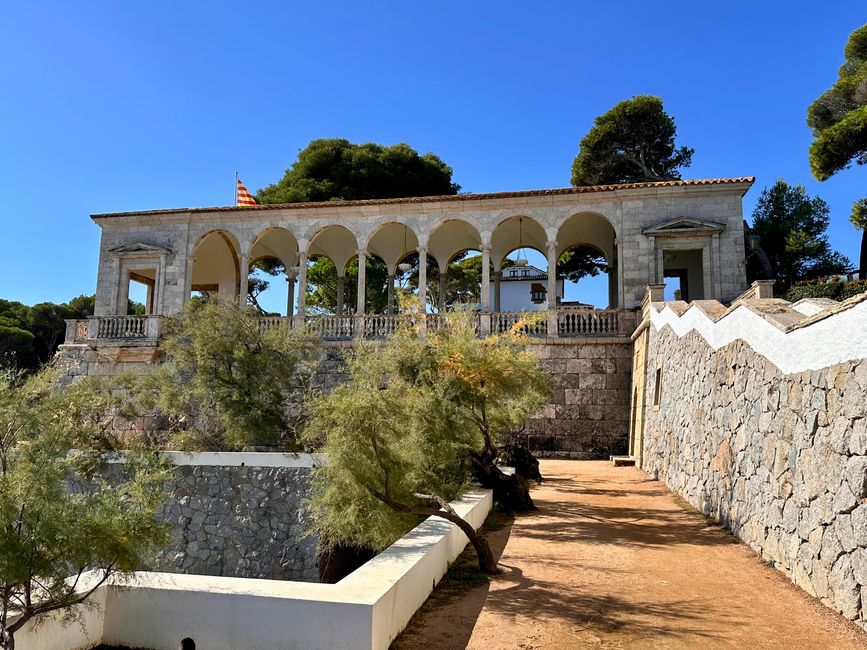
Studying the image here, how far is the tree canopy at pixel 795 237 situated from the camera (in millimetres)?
24797

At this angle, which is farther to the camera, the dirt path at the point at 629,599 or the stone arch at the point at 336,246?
the stone arch at the point at 336,246

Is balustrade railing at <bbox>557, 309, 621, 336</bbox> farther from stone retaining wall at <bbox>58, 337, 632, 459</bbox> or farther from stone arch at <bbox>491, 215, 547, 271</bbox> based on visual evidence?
stone arch at <bbox>491, 215, 547, 271</bbox>

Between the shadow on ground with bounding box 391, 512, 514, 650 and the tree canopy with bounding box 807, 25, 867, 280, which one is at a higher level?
the tree canopy with bounding box 807, 25, 867, 280

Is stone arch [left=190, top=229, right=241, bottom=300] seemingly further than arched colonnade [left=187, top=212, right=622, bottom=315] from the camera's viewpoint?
Yes

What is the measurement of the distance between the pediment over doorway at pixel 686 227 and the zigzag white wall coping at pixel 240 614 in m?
14.5

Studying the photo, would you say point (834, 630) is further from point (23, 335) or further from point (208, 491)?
point (23, 335)

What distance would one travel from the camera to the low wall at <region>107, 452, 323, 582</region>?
34.4 feet

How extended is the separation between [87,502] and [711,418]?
6665 mm

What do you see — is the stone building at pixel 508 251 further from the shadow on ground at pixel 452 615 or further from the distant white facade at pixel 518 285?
the distant white facade at pixel 518 285

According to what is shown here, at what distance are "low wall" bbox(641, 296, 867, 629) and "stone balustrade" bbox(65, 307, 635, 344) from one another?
7246 millimetres

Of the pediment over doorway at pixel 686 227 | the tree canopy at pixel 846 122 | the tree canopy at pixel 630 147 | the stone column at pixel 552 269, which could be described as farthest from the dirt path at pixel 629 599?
the tree canopy at pixel 630 147

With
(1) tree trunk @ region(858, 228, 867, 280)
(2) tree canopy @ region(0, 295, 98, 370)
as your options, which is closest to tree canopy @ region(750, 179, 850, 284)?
(1) tree trunk @ region(858, 228, 867, 280)

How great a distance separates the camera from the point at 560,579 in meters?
5.28

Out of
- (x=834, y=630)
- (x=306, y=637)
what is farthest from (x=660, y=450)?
(x=306, y=637)
